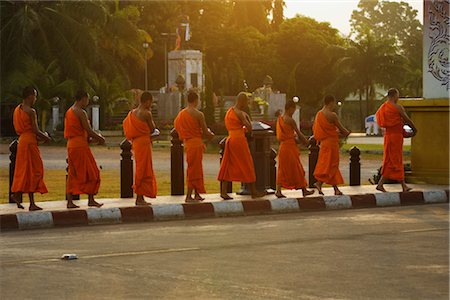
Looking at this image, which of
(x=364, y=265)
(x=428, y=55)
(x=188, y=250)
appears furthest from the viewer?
(x=428, y=55)

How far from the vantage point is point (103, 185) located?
66.8 feet

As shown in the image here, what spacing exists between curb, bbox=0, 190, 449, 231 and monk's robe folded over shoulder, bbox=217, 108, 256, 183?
507 millimetres

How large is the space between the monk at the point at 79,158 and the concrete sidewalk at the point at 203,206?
0.24 meters

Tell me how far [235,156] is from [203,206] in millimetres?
1108

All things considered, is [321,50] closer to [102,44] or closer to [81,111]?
[102,44]

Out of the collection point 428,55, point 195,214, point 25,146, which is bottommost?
point 195,214

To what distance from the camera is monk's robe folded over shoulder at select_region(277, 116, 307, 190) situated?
15.8 metres

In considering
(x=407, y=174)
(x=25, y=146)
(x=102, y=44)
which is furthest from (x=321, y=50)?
(x=25, y=146)

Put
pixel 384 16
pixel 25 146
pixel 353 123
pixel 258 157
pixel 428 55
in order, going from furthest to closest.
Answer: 1. pixel 384 16
2. pixel 353 123
3. pixel 428 55
4. pixel 258 157
5. pixel 25 146

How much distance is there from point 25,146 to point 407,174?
7.12 meters

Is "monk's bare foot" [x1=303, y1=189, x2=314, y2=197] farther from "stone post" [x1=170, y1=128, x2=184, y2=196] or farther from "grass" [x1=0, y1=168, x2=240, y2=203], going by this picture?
"grass" [x1=0, y1=168, x2=240, y2=203]

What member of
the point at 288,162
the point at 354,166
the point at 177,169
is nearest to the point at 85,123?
the point at 177,169

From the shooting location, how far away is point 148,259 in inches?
390

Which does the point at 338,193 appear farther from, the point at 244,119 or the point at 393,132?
the point at 244,119
